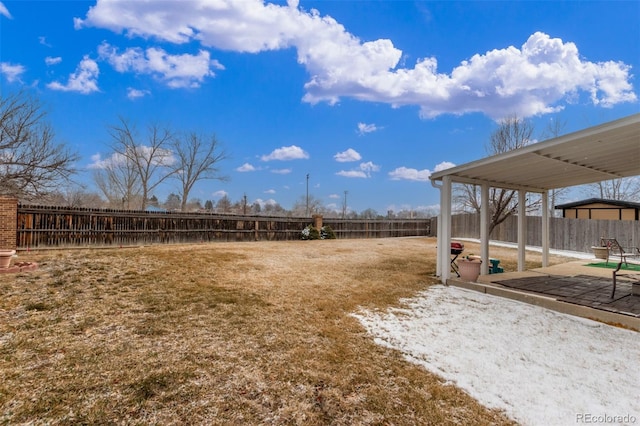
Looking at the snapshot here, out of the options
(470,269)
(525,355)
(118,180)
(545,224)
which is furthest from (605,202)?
(118,180)

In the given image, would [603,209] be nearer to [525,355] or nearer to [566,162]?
[566,162]

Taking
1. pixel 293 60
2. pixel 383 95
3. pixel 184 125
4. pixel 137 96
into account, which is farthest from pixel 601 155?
pixel 184 125

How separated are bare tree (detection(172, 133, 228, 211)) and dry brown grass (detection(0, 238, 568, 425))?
18.0m

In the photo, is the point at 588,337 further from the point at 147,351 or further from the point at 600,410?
the point at 147,351

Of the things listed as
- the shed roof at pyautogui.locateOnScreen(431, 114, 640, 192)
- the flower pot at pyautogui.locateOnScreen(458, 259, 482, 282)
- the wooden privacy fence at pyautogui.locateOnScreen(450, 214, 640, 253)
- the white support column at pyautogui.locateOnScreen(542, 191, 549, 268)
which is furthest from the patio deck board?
the wooden privacy fence at pyautogui.locateOnScreen(450, 214, 640, 253)

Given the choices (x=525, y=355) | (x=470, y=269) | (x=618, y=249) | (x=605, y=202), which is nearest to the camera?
(x=525, y=355)

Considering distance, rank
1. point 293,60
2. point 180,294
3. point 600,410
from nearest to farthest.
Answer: point 600,410 < point 180,294 < point 293,60

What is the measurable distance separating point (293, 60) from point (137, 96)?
10.7 metres

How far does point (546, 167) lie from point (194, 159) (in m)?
22.2

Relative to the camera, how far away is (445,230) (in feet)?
20.7

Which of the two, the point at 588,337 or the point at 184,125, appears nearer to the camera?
the point at 588,337

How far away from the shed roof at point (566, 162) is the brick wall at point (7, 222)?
11.7 m

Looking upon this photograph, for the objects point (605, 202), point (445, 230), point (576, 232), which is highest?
point (605, 202)

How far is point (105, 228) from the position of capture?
34.7 ft
